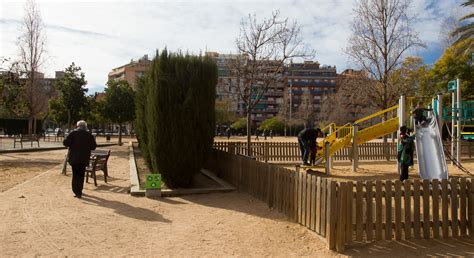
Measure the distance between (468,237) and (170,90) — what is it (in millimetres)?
6507

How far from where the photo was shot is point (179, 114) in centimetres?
Result: 879

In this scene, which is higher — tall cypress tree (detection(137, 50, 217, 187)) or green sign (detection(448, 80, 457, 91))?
green sign (detection(448, 80, 457, 91))

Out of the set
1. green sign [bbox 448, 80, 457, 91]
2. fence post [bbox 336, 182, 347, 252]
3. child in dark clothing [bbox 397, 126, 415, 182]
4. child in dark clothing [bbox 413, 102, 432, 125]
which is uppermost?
green sign [bbox 448, 80, 457, 91]

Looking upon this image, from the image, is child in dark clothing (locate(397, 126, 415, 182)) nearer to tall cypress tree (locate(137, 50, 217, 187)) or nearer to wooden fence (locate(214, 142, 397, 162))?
tall cypress tree (locate(137, 50, 217, 187))

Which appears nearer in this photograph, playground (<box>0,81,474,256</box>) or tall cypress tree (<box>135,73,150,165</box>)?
playground (<box>0,81,474,256</box>)

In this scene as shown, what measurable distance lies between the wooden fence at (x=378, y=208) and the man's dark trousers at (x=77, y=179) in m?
4.85

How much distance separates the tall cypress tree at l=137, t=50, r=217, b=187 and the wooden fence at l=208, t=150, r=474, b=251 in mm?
3154

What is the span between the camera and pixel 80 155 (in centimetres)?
861

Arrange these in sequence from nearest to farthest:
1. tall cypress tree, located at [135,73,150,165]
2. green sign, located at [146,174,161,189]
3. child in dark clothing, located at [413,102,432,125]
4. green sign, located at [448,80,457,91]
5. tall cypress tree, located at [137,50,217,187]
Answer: green sign, located at [146,174,161,189]
tall cypress tree, located at [137,50,217,187]
tall cypress tree, located at [135,73,150,165]
child in dark clothing, located at [413,102,432,125]
green sign, located at [448,80,457,91]

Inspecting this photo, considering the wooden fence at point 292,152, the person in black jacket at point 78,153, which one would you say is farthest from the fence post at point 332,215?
the wooden fence at point 292,152

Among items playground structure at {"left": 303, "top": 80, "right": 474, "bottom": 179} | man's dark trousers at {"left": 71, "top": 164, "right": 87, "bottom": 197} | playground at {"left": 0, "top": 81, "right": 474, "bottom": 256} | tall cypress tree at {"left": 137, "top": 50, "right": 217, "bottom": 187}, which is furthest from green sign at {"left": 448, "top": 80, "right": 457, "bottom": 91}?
man's dark trousers at {"left": 71, "top": 164, "right": 87, "bottom": 197}

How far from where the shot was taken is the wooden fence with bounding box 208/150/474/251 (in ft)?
16.7

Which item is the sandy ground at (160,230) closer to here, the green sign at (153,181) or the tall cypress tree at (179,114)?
the green sign at (153,181)

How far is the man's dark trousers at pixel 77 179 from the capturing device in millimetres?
8391
